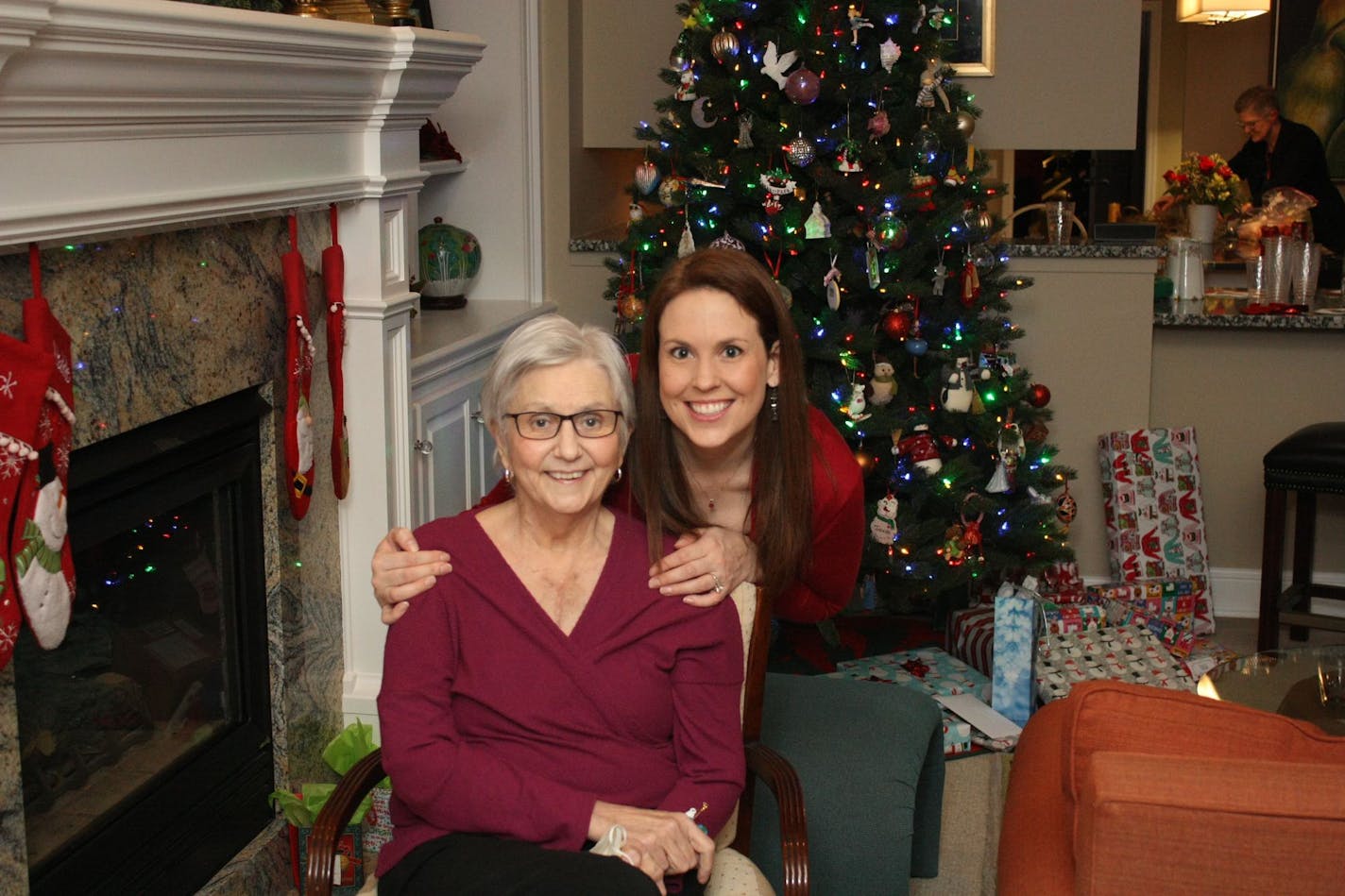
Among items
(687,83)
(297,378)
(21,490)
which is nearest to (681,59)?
(687,83)

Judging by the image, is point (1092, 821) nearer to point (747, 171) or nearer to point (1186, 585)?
point (747, 171)

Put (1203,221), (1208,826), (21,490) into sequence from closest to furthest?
(1208,826)
(21,490)
(1203,221)

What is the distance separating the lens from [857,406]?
152 inches

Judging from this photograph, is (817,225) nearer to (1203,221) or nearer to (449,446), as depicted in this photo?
(449,446)

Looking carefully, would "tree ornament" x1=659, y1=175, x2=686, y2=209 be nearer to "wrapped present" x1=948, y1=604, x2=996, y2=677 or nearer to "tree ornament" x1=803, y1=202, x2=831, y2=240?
"tree ornament" x1=803, y1=202, x2=831, y2=240

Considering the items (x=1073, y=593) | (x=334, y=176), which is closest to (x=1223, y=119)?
(x=1073, y=593)

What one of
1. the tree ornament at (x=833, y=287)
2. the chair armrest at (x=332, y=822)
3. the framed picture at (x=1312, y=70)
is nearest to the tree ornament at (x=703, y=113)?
the tree ornament at (x=833, y=287)

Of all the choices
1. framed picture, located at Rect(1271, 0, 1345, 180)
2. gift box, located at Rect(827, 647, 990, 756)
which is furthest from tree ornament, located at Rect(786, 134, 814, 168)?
framed picture, located at Rect(1271, 0, 1345, 180)

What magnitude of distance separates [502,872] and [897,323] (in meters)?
2.34

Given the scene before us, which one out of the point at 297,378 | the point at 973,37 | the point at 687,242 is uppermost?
the point at 973,37

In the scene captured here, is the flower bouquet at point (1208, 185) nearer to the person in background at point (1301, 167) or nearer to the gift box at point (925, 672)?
the person in background at point (1301, 167)

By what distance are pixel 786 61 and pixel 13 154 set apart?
2257 mm

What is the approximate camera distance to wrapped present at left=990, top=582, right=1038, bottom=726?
12.9 feet

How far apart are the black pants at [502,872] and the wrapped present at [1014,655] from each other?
7.41 feet
